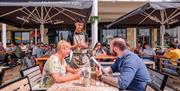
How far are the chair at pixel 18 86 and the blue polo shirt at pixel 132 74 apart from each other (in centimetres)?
100

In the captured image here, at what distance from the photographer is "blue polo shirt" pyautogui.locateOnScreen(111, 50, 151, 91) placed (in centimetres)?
341

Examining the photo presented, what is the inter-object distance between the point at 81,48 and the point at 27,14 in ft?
14.6

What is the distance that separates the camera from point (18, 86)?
3.18 m

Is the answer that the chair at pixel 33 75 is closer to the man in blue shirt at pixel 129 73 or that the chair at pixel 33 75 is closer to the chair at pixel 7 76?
the chair at pixel 7 76

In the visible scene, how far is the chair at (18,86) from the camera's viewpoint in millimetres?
2740

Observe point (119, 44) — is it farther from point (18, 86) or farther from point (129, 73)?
point (18, 86)

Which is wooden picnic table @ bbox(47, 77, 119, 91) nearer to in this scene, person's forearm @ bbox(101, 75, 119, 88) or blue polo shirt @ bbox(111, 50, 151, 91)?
person's forearm @ bbox(101, 75, 119, 88)

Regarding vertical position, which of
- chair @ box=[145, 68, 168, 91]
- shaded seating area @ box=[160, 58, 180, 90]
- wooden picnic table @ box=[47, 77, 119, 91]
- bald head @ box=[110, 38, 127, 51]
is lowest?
shaded seating area @ box=[160, 58, 180, 90]

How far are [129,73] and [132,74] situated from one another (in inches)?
1.4

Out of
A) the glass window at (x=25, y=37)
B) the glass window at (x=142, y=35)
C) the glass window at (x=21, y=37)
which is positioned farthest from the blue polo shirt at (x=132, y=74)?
the glass window at (x=25, y=37)

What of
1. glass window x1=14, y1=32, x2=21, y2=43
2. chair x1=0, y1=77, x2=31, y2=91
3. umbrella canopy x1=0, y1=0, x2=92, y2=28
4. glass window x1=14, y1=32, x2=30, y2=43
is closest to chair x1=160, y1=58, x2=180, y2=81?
umbrella canopy x1=0, y1=0, x2=92, y2=28

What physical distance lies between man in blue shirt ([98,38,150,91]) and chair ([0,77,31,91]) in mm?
876

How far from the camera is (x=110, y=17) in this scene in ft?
72.7

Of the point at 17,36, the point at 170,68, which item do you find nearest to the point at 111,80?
the point at 170,68
